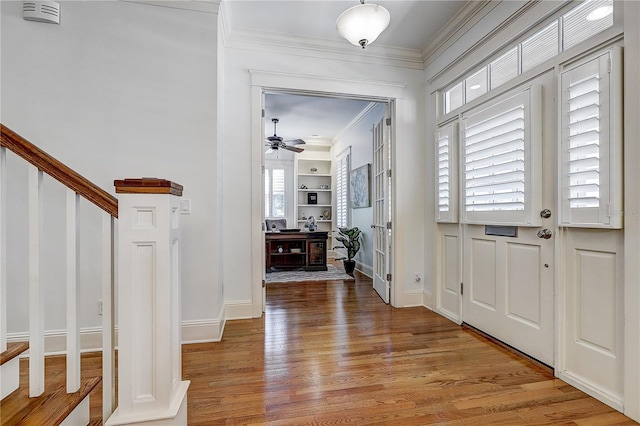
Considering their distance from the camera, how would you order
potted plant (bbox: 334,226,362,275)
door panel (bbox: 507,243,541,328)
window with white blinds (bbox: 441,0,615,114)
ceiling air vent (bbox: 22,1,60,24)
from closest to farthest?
window with white blinds (bbox: 441,0,615,114), door panel (bbox: 507,243,541,328), ceiling air vent (bbox: 22,1,60,24), potted plant (bbox: 334,226,362,275)

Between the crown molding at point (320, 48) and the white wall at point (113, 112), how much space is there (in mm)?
549

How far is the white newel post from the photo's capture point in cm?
127

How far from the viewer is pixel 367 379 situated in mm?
2006

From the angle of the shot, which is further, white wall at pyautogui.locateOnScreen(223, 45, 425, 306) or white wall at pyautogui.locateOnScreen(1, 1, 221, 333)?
white wall at pyautogui.locateOnScreen(223, 45, 425, 306)

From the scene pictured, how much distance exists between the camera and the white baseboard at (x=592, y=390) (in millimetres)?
1704

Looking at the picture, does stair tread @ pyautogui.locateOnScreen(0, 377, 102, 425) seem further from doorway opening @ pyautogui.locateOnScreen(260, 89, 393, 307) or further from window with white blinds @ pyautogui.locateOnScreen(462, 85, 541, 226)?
window with white blinds @ pyautogui.locateOnScreen(462, 85, 541, 226)

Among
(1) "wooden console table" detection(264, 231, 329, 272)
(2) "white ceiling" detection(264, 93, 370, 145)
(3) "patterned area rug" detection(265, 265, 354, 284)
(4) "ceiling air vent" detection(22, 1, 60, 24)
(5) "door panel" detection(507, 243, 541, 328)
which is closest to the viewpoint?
(5) "door panel" detection(507, 243, 541, 328)

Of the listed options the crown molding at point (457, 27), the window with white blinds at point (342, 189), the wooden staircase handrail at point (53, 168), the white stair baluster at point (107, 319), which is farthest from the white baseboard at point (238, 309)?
the window with white blinds at point (342, 189)

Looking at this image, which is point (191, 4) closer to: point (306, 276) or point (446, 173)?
point (446, 173)

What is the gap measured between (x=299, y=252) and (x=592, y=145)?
4703 millimetres

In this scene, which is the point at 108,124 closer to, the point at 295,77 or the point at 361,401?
the point at 295,77

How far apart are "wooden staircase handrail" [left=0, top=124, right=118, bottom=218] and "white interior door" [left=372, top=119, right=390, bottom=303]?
2.93m

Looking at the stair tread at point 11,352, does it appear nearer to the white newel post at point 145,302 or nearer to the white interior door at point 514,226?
the white newel post at point 145,302

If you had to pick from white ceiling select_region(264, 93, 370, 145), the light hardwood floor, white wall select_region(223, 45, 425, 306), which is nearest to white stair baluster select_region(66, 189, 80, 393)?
the light hardwood floor
